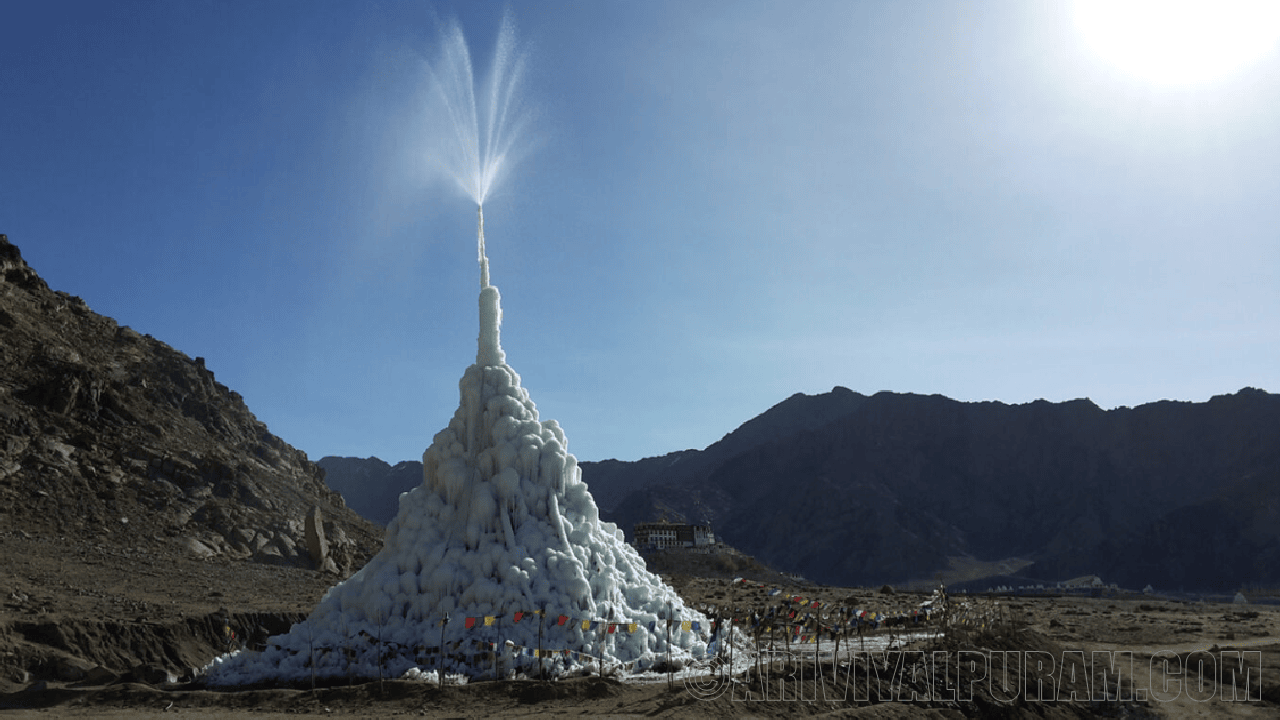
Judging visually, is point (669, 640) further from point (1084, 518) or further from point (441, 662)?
point (1084, 518)

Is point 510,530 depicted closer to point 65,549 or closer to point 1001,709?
point 1001,709

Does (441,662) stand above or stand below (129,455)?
below

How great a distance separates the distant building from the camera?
114 metres

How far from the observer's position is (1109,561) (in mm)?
157750

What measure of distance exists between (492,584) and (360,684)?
5.65m

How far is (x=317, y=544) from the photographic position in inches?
2781

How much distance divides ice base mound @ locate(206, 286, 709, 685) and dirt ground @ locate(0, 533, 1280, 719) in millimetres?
2393

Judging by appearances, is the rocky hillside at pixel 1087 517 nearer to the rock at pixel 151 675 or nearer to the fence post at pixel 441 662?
the fence post at pixel 441 662

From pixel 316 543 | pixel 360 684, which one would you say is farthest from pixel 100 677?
pixel 316 543

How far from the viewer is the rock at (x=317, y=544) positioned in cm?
7017

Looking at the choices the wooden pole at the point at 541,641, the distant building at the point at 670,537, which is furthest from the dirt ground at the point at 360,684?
the distant building at the point at 670,537

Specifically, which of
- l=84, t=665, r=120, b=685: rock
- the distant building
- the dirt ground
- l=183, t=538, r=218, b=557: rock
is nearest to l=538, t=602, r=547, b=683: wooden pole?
the dirt ground

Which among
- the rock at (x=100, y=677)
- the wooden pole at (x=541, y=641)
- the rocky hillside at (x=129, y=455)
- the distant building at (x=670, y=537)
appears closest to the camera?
the wooden pole at (x=541, y=641)

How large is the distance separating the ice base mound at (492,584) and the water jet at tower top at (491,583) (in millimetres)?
52
